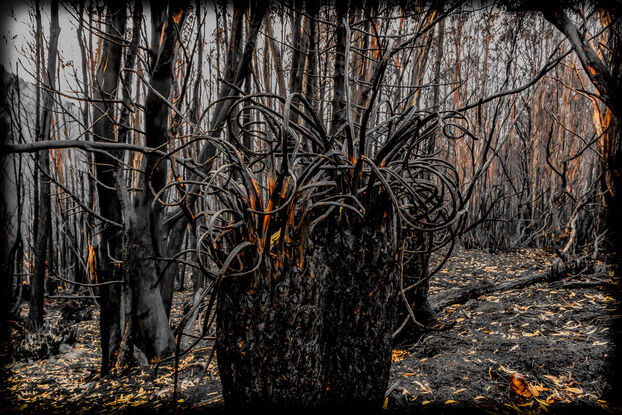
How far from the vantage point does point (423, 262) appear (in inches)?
74.4

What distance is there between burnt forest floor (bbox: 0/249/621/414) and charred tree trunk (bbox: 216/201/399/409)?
0.41ft

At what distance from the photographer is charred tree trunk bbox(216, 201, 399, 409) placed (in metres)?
0.87

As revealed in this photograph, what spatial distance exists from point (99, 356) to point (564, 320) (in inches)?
153

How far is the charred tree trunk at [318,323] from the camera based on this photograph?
872 mm

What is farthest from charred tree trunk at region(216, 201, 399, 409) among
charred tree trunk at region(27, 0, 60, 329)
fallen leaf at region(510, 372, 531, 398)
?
charred tree trunk at region(27, 0, 60, 329)

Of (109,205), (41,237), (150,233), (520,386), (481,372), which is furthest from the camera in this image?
(41,237)

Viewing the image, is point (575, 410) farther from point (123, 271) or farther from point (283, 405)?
point (123, 271)

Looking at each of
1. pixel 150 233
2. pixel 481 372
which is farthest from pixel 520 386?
pixel 150 233

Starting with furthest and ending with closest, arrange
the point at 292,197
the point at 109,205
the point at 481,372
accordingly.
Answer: the point at 109,205, the point at 481,372, the point at 292,197

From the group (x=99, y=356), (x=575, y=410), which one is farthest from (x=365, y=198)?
(x=99, y=356)

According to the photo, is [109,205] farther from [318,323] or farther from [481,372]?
[481,372]

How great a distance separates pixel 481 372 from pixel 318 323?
0.86 metres

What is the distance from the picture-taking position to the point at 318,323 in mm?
929

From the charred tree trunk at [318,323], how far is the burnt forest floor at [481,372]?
0.13 metres
